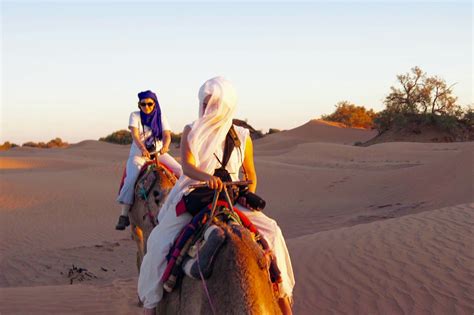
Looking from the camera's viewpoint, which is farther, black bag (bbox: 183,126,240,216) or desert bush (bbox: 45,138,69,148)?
desert bush (bbox: 45,138,69,148)

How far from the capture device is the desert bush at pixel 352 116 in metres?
66.9

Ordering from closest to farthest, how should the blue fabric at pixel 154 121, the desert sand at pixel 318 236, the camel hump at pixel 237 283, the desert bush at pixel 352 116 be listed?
the camel hump at pixel 237 283, the desert sand at pixel 318 236, the blue fabric at pixel 154 121, the desert bush at pixel 352 116

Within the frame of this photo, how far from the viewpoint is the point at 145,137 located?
31.1ft

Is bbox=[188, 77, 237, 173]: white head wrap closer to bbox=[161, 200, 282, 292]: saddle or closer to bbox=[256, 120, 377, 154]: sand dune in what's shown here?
bbox=[161, 200, 282, 292]: saddle

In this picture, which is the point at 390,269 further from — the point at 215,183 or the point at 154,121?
the point at 215,183

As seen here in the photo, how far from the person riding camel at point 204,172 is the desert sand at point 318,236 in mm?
3527

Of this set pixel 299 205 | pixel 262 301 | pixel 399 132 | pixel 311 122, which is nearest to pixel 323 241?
pixel 262 301

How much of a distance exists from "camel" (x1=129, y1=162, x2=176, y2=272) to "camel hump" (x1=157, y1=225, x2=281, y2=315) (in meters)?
3.69

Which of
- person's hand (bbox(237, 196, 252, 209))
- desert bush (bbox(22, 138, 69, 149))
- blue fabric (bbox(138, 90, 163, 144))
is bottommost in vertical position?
desert bush (bbox(22, 138, 69, 149))

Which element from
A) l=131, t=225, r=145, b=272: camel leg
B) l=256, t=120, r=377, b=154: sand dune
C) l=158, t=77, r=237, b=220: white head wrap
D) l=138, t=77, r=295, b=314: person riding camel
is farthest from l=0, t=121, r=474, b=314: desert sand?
l=256, t=120, r=377, b=154: sand dune

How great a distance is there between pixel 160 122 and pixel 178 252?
5687 millimetres

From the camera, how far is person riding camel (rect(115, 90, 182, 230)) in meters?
8.95

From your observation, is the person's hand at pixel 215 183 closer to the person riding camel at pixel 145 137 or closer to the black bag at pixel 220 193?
the black bag at pixel 220 193

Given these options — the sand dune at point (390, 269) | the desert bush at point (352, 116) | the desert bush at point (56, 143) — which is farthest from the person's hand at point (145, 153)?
the desert bush at point (56, 143)
